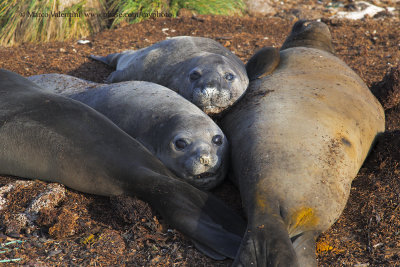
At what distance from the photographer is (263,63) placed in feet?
16.5

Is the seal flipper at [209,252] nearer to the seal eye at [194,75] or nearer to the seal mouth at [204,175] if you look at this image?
the seal mouth at [204,175]

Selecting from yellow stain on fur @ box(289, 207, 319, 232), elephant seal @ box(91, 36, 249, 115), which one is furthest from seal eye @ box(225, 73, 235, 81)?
yellow stain on fur @ box(289, 207, 319, 232)

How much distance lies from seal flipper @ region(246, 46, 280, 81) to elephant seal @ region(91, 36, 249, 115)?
108mm

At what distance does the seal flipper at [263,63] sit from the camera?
16.2 feet

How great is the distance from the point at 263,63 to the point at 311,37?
1.28 metres

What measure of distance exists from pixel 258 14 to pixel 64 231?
24.7 feet

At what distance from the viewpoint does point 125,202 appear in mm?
3373

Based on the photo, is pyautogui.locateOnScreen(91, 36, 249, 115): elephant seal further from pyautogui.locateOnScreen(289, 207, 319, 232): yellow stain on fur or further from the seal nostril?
pyautogui.locateOnScreen(289, 207, 319, 232): yellow stain on fur

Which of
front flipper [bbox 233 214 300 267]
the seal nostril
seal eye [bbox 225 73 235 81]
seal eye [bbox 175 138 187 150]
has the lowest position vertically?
the seal nostril

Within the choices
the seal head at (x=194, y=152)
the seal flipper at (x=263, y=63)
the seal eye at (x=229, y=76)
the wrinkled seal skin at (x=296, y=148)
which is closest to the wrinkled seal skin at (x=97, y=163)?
the seal head at (x=194, y=152)

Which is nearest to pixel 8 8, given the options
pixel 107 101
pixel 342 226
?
pixel 107 101

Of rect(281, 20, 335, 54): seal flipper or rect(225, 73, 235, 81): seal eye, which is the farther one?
rect(281, 20, 335, 54): seal flipper

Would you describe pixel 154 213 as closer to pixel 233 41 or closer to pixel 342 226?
pixel 342 226

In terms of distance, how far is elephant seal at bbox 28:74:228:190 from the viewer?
151 inches
